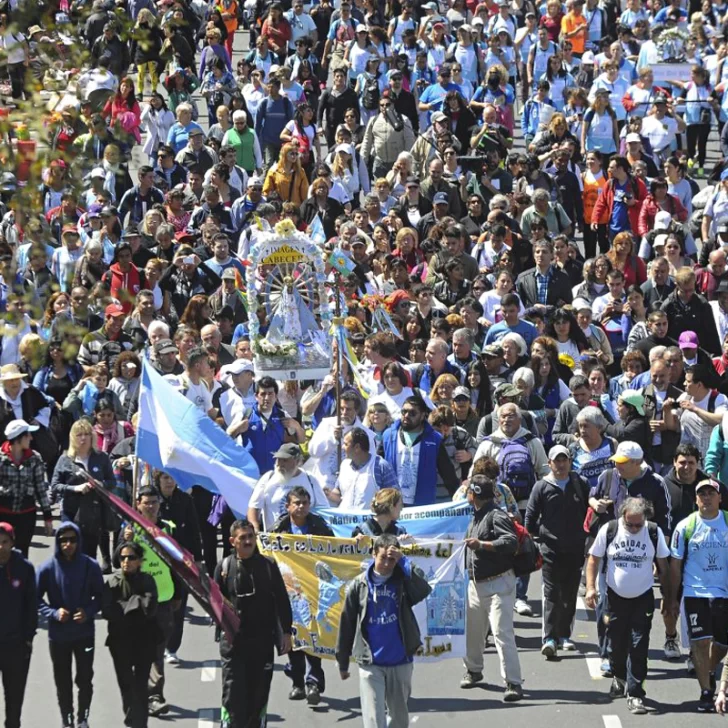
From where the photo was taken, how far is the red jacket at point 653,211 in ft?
73.7

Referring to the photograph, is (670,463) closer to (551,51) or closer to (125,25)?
(125,25)

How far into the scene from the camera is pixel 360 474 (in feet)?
49.4

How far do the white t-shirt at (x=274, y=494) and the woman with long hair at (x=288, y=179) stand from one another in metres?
9.18

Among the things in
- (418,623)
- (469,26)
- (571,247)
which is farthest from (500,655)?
(469,26)

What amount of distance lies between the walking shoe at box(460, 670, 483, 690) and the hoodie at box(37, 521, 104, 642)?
2914 mm

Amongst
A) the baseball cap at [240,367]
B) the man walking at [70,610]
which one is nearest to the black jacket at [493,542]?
the man walking at [70,610]

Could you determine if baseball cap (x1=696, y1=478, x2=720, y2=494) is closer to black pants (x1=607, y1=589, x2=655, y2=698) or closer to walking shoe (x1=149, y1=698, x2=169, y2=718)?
black pants (x1=607, y1=589, x2=655, y2=698)

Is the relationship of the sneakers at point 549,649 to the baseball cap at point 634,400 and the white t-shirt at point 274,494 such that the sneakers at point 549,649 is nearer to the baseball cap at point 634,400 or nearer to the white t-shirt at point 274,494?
the white t-shirt at point 274,494

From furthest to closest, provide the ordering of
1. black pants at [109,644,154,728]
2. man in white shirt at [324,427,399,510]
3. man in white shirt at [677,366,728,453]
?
man in white shirt at [677,366,728,453]
man in white shirt at [324,427,399,510]
black pants at [109,644,154,728]

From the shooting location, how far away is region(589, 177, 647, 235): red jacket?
22719 mm

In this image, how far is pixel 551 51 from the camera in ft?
93.7

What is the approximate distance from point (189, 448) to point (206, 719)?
2.19 m

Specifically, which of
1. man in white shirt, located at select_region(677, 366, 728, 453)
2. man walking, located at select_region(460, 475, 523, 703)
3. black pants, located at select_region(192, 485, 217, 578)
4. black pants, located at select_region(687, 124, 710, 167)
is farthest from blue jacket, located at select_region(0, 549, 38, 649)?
black pants, located at select_region(687, 124, 710, 167)

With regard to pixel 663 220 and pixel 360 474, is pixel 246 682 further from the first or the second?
pixel 663 220
